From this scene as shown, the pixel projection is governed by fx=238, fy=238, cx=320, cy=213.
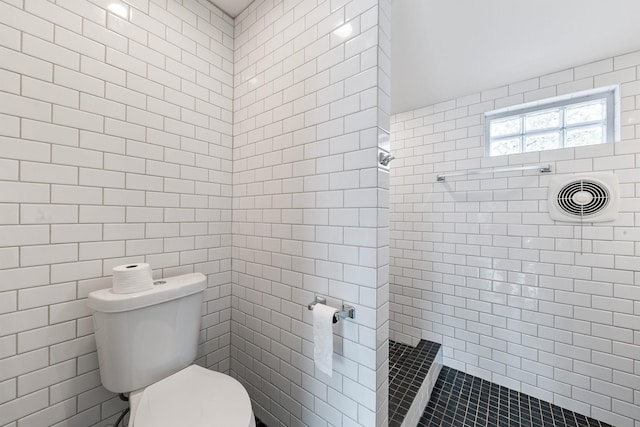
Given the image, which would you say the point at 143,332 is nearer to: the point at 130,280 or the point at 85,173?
the point at 130,280

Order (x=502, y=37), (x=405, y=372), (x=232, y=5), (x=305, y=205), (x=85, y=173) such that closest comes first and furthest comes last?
(x=85, y=173)
(x=305, y=205)
(x=502, y=37)
(x=232, y=5)
(x=405, y=372)

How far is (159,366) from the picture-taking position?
1.01m

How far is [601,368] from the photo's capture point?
1.42 m

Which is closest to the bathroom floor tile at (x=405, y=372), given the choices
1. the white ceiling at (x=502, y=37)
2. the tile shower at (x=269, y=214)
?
the tile shower at (x=269, y=214)

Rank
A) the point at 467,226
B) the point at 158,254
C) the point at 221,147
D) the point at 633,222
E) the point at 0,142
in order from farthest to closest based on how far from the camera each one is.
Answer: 1. the point at 467,226
2. the point at 221,147
3. the point at 633,222
4. the point at 158,254
5. the point at 0,142

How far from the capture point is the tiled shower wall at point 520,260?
1384 millimetres

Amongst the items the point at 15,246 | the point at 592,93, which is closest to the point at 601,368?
the point at 592,93

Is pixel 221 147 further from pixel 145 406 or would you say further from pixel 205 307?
pixel 145 406

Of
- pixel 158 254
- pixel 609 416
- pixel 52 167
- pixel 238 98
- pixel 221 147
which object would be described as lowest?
pixel 609 416

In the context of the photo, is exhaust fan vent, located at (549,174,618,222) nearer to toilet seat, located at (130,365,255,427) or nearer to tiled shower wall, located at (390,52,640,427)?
tiled shower wall, located at (390,52,640,427)

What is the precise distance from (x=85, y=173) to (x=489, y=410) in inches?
101

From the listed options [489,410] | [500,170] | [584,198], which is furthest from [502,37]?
[489,410]

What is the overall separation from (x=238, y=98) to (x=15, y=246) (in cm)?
121

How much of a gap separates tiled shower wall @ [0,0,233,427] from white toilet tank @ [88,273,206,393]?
16cm
